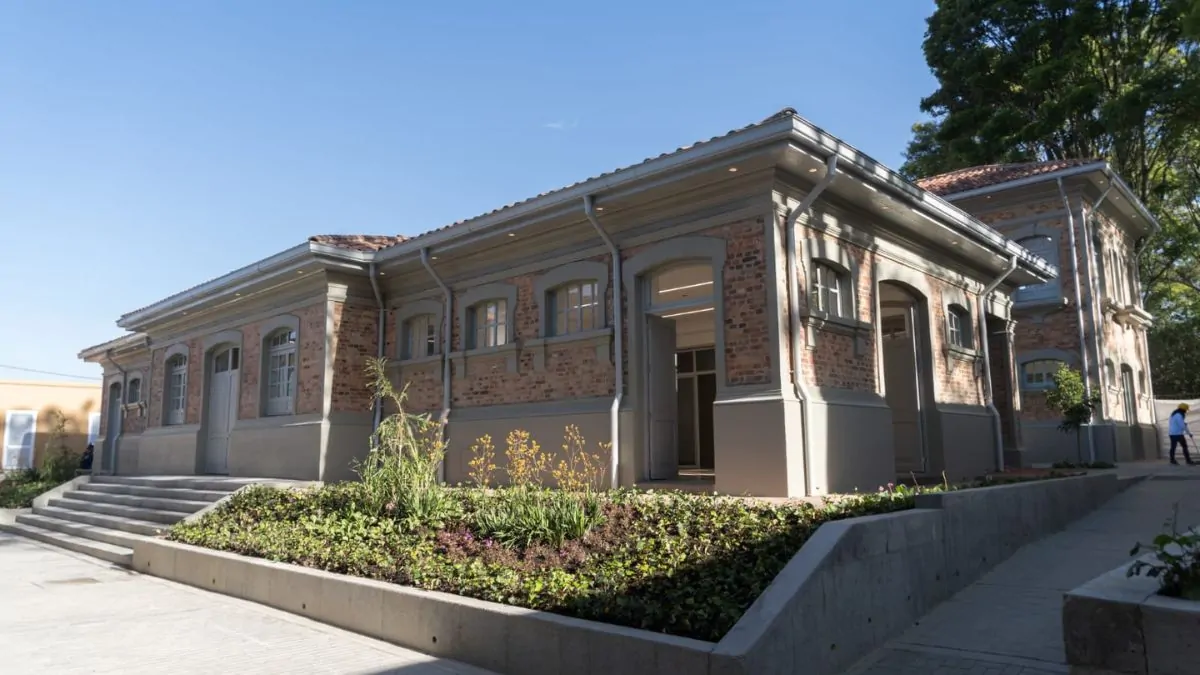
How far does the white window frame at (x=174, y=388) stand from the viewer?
19.3 m

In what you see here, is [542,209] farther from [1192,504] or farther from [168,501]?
[1192,504]

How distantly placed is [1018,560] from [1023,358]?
1502cm

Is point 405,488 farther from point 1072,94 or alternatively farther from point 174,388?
point 1072,94

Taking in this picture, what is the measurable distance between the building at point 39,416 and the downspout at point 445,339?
2438cm

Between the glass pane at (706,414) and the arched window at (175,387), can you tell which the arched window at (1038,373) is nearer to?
the glass pane at (706,414)

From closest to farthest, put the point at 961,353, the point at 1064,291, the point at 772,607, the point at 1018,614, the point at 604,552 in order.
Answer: the point at 772,607, the point at 1018,614, the point at 604,552, the point at 961,353, the point at 1064,291

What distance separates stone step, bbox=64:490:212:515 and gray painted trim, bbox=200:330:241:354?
12.1 feet

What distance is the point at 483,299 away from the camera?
13.3m

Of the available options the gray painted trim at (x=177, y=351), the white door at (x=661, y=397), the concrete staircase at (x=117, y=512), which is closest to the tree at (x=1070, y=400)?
the white door at (x=661, y=397)

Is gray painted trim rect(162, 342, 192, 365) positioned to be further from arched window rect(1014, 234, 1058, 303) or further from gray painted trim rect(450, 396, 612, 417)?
arched window rect(1014, 234, 1058, 303)

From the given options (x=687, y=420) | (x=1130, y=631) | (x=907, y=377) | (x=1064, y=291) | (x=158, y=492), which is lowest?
(x=1130, y=631)

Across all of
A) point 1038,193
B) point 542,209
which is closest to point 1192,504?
point 542,209

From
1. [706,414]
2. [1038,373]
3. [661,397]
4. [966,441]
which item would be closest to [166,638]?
[661,397]

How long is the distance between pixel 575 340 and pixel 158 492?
28.5 feet
